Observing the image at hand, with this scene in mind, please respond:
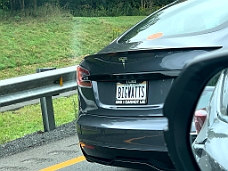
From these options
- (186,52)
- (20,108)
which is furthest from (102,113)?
(20,108)

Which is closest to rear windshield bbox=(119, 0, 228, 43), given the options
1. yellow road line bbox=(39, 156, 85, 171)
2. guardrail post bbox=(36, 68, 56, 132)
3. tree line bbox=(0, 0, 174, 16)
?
yellow road line bbox=(39, 156, 85, 171)

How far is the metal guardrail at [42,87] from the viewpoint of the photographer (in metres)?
6.20

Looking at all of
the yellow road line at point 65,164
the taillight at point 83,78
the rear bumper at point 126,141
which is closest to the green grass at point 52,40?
the yellow road line at point 65,164

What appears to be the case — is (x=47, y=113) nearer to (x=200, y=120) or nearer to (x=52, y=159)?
(x=52, y=159)

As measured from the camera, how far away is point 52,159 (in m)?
5.41

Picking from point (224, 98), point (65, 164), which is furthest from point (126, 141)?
point (65, 164)

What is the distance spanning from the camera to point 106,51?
415 centimetres

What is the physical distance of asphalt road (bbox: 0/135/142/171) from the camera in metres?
5.06

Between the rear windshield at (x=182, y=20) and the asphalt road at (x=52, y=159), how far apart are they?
1358mm

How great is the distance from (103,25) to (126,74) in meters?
19.1

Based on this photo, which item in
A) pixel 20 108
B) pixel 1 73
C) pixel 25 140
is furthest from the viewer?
pixel 1 73

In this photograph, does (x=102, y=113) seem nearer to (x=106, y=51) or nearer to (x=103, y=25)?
(x=106, y=51)

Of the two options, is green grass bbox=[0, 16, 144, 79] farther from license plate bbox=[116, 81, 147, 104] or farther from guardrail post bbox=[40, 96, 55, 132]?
license plate bbox=[116, 81, 147, 104]

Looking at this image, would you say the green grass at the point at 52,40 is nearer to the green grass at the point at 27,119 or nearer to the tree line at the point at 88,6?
the tree line at the point at 88,6
